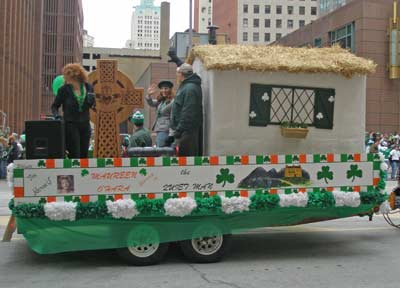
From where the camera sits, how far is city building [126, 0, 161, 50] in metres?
161

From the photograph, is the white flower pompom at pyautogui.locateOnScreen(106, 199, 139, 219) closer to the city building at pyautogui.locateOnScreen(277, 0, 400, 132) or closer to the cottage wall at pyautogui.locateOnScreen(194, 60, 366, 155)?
the cottage wall at pyautogui.locateOnScreen(194, 60, 366, 155)

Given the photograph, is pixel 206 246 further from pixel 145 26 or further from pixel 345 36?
pixel 145 26

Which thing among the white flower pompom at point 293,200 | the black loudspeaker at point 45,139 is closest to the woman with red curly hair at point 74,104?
the black loudspeaker at point 45,139

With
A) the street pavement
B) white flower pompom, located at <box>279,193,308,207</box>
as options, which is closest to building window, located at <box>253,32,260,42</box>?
the street pavement

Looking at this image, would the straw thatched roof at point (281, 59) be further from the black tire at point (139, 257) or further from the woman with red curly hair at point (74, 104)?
the black tire at point (139, 257)

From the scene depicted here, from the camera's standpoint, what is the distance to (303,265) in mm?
6555

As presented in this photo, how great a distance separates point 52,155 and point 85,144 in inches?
35.8

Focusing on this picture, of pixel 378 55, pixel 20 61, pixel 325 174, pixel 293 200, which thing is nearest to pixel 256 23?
pixel 20 61

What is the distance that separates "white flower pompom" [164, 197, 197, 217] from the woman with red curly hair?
1.50 meters

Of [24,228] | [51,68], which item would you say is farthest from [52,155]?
[51,68]

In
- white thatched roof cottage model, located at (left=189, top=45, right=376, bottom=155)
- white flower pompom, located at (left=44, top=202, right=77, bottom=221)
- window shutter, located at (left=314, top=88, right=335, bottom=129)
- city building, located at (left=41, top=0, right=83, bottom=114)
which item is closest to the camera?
white flower pompom, located at (left=44, top=202, right=77, bottom=221)

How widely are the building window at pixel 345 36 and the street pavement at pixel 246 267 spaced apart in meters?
43.3

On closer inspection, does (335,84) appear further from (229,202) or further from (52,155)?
(52,155)

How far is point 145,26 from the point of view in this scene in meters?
165
